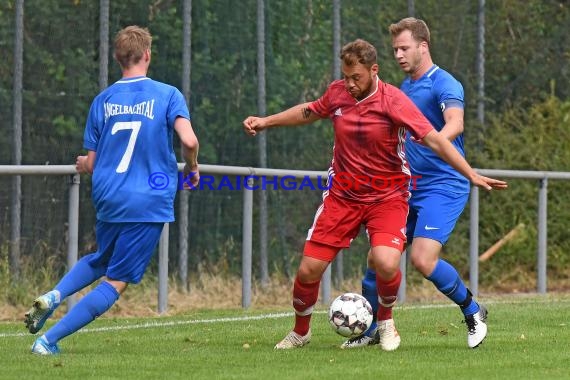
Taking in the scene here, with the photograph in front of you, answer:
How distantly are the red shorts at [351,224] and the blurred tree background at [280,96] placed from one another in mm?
4138

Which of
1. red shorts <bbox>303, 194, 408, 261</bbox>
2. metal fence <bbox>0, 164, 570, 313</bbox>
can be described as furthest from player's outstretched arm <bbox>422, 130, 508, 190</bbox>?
metal fence <bbox>0, 164, 570, 313</bbox>

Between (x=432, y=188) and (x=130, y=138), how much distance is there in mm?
2063

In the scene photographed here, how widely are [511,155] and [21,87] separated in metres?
7.14

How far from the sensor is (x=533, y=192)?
16.8 metres

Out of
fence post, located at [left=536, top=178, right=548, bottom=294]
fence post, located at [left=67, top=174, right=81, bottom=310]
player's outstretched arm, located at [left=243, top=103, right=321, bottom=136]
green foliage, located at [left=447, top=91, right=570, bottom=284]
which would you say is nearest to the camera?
player's outstretched arm, located at [left=243, top=103, right=321, bottom=136]

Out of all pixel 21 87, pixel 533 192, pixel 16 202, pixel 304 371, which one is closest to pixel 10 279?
pixel 16 202

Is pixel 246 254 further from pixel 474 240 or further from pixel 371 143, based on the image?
pixel 371 143

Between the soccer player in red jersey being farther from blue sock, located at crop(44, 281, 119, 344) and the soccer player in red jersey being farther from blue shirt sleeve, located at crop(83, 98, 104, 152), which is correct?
blue sock, located at crop(44, 281, 119, 344)

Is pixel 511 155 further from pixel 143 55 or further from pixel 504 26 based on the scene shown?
pixel 143 55

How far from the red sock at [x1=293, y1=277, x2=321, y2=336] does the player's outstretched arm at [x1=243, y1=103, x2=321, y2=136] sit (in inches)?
39.3

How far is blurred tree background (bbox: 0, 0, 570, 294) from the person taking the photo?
41.0 ft

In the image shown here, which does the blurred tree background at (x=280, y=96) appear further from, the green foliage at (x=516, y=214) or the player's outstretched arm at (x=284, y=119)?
the player's outstretched arm at (x=284, y=119)

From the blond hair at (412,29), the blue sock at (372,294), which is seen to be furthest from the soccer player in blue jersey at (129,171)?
the blond hair at (412,29)

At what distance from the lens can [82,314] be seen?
27.2 feet
